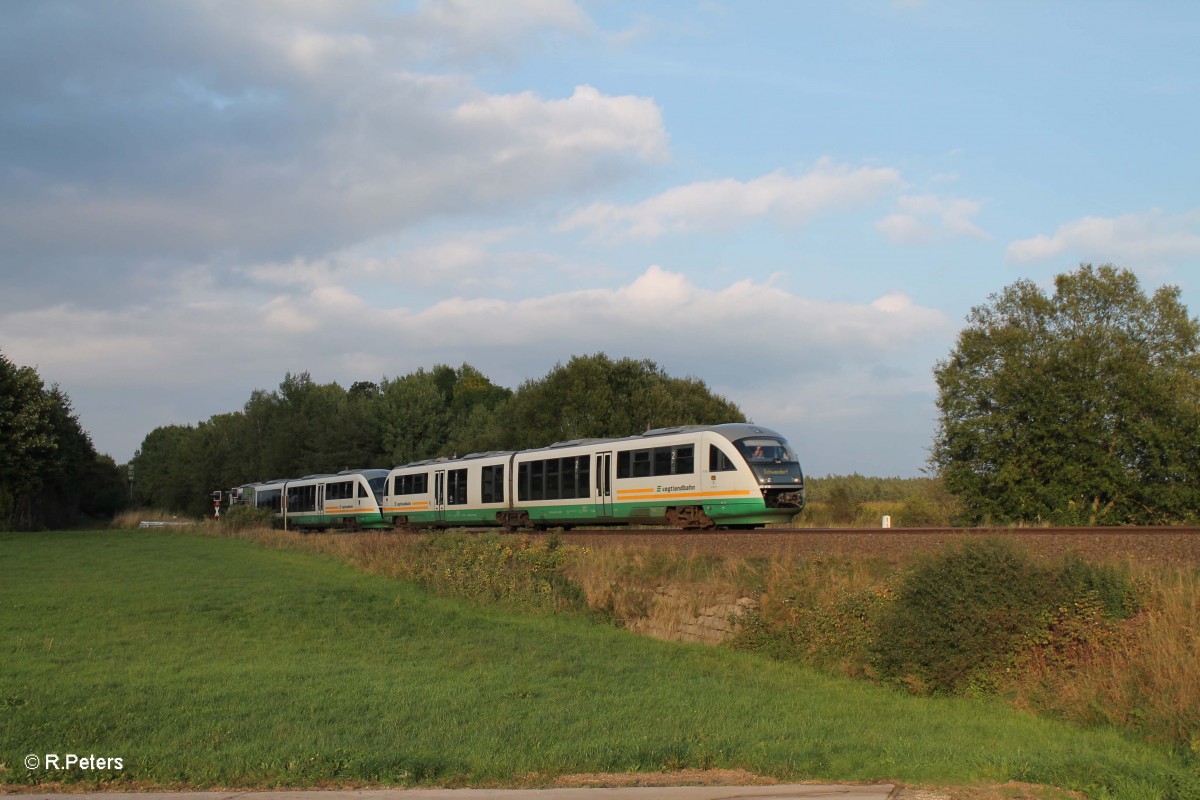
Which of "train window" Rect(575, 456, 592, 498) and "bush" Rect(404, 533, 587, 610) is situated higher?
"train window" Rect(575, 456, 592, 498)

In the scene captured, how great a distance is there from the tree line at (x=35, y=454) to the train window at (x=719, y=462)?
4392 centimetres

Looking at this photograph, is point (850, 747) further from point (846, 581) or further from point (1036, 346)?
point (1036, 346)

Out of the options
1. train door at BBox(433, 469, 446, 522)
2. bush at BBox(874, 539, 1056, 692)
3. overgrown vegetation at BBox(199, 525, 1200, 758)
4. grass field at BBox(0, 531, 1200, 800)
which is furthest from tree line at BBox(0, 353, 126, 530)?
bush at BBox(874, 539, 1056, 692)

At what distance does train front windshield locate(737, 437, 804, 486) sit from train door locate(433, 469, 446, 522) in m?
16.8

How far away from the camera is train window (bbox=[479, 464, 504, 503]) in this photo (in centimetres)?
3428

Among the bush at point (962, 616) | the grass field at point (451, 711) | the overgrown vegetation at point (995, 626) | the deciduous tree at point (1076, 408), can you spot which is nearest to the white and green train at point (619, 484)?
the overgrown vegetation at point (995, 626)

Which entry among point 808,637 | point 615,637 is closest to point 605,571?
point 615,637

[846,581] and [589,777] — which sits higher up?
[846,581]

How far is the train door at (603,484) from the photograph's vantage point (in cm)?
2859

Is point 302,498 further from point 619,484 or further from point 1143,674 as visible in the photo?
point 1143,674

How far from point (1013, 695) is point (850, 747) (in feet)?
10.7

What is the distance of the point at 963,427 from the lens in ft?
138

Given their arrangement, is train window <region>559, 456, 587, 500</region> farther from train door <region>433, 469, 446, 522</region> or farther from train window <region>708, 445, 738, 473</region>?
train door <region>433, 469, 446, 522</region>

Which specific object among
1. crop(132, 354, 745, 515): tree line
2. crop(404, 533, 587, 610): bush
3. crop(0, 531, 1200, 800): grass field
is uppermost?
crop(132, 354, 745, 515): tree line
